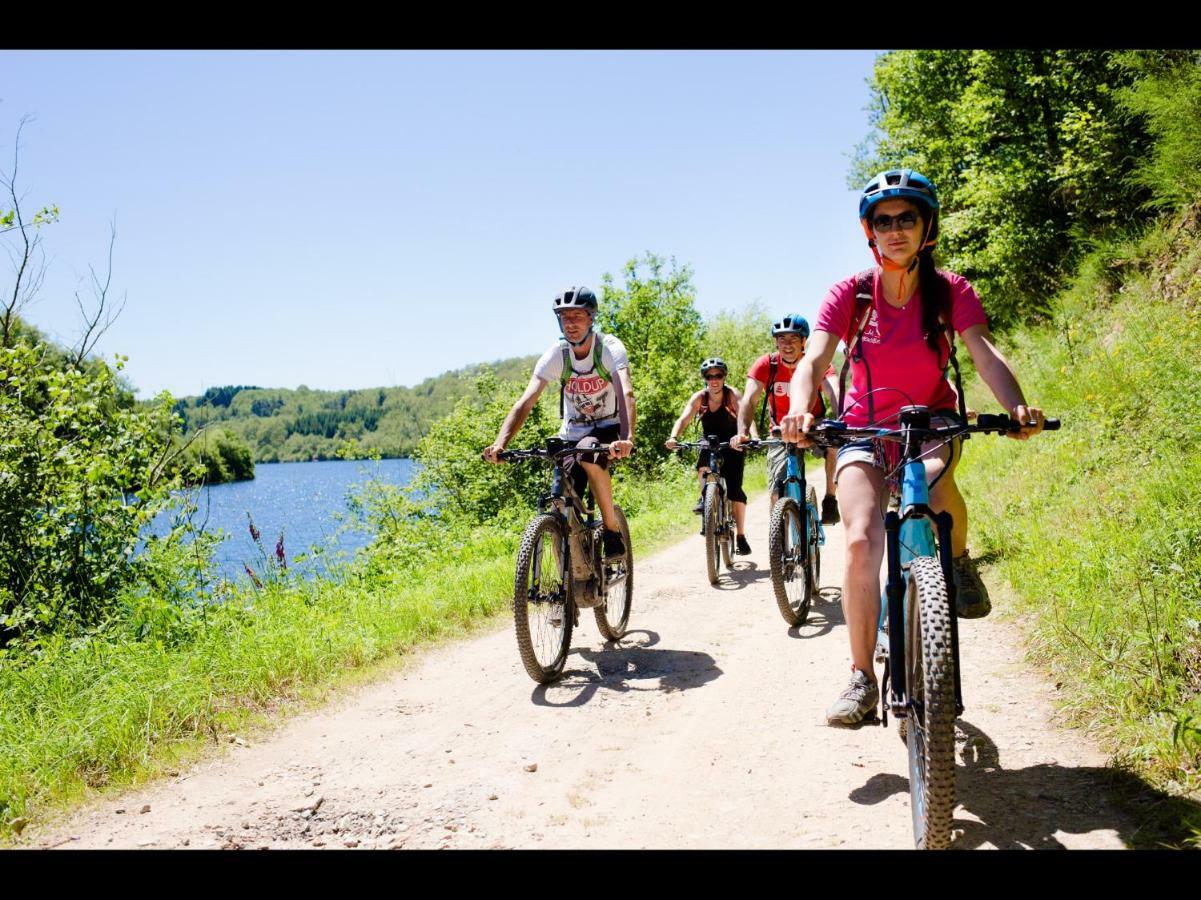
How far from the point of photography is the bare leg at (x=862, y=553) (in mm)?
3416

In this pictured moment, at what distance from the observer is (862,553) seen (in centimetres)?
341

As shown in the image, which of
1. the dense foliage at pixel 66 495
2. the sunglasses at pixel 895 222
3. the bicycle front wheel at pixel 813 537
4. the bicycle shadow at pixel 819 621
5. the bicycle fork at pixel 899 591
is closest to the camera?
the bicycle fork at pixel 899 591

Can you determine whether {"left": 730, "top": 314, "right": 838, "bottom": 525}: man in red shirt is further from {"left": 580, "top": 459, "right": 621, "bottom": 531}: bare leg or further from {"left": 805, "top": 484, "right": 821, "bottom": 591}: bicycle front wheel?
{"left": 580, "top": 459, "right": 621, "bottom": 531}: bare leg

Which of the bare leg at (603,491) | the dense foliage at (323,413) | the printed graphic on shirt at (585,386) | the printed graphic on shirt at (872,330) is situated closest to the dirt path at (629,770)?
the bare leg at (603,491)

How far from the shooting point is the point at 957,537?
11.7ft

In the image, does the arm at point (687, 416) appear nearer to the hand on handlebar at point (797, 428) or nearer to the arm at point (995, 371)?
the arm at point (995, 371)

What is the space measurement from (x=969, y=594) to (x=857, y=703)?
2.30 ft

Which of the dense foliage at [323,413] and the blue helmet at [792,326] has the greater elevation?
the dense foliage at [323,413]

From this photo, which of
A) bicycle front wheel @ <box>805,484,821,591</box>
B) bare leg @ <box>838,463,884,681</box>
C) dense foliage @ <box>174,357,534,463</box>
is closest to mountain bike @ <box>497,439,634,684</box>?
bicycle front wheel @ <box>805,484,821,591</box>

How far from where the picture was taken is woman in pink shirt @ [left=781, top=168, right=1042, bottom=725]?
3447 millimetres

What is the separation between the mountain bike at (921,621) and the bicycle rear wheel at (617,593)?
2766mm

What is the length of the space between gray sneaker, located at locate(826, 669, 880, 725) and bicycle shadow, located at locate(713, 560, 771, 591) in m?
4.47

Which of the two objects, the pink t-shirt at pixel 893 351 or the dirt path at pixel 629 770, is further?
the pink t-shirt at pixel 893 351
